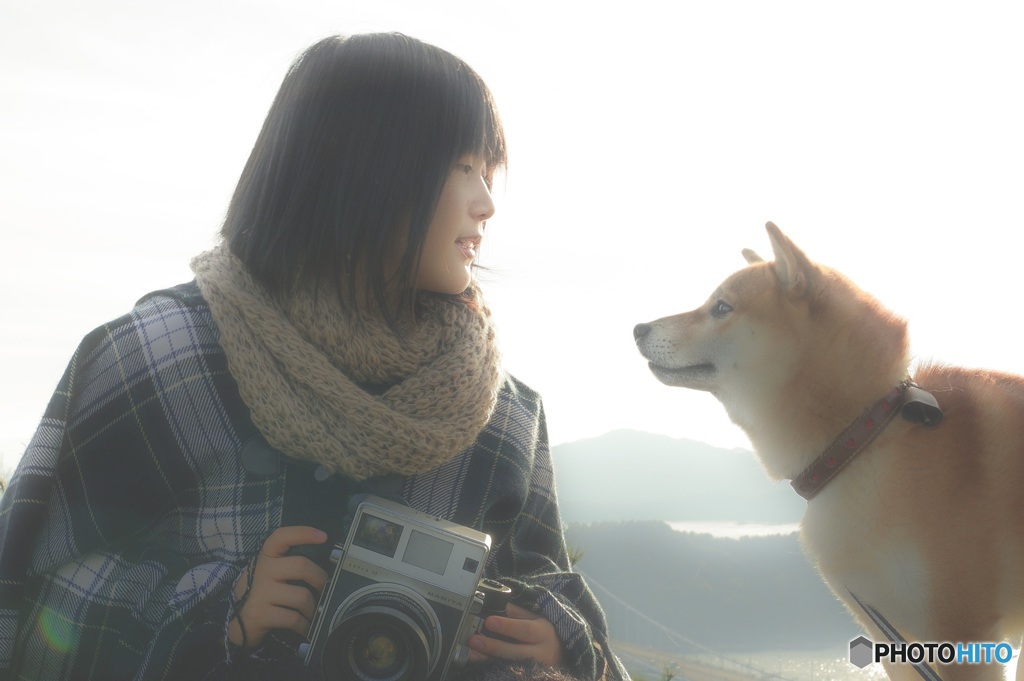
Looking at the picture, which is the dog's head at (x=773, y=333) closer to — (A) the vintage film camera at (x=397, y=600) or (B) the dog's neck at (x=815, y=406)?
(B) the dog's neck at (x=815, y=406)

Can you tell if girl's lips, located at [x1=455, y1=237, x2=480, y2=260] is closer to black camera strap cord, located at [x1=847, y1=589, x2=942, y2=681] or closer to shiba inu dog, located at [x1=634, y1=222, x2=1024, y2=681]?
shiba inu dog, located at [x1=634, y1=222, x2=1024, y2=681]

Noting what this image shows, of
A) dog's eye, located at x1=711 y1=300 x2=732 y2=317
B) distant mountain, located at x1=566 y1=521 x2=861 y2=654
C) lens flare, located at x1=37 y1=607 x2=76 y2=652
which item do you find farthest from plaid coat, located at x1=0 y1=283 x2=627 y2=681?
distant mountain, located at x1=566 y1=521 x2=861 y2=654

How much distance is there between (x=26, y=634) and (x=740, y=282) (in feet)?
6.47

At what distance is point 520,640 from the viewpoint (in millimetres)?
1483

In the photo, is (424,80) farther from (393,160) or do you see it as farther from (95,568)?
(95,568)

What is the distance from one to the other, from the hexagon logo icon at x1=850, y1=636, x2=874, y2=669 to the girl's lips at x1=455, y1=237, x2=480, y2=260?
130cm

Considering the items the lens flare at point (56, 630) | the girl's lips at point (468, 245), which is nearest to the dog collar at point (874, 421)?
the girl's lips at point (468, 245)

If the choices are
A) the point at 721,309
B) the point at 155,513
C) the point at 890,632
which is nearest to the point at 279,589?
the point at 155,513

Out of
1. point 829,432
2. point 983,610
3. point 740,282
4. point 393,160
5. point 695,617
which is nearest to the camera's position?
point 393,160

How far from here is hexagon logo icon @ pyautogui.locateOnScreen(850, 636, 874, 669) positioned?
1.94m

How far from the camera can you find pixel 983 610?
1760 millimetres

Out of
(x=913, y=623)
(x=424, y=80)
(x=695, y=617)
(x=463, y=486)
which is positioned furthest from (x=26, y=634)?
(x=695, y=617)

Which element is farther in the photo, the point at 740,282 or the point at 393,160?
the point at 740,282

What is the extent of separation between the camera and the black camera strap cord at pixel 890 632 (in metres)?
1.73
